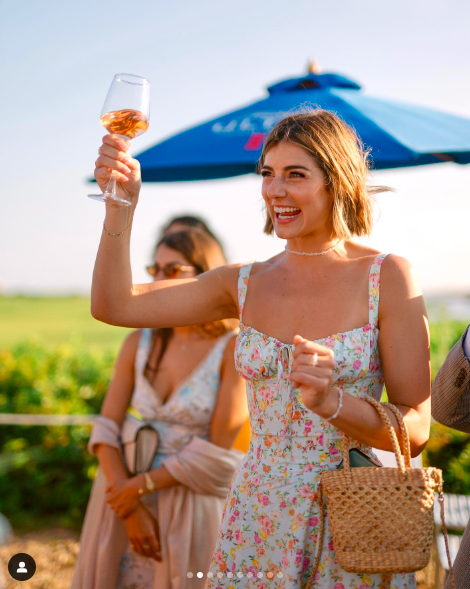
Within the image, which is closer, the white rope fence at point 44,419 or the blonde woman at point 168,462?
the blonde woman at point 168,462

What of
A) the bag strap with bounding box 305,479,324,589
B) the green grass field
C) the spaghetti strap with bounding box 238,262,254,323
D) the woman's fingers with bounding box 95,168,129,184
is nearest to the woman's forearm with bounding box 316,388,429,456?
the bag strap with bounding box 305,479,324,589

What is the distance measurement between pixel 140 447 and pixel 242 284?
1113mm

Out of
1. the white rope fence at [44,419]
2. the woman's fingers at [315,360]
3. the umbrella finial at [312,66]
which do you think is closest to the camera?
the woman's fingers at [315,360]

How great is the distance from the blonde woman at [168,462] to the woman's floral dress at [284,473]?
2.38ft

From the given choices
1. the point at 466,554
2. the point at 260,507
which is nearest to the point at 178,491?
the point at 260,507

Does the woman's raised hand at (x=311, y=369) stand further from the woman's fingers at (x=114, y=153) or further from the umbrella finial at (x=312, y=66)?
the umbrella finial at (x=312, y=66)

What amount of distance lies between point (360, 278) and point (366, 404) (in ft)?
1.53

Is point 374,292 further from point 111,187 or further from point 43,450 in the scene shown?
point 43,450

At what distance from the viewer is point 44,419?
18.8ft

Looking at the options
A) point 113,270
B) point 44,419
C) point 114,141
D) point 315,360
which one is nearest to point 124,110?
point 114,141

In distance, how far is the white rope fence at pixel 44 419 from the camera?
222 inches

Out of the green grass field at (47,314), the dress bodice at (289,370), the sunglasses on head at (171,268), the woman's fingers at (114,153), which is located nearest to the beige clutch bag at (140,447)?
the sunglasses on head at (171,268)

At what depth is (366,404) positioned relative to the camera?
1846mm

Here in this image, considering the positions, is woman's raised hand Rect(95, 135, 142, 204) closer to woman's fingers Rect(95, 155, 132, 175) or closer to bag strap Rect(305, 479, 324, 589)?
woman's fingers Rect(95, 155, 132, 175)
